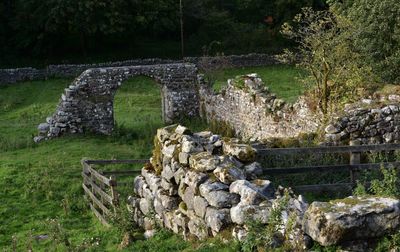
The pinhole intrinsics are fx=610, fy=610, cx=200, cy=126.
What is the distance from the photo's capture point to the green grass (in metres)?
29.8

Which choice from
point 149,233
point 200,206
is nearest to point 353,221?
point 200,206

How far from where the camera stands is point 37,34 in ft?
149

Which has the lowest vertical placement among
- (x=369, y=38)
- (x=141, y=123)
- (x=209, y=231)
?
(x=141, y=123)

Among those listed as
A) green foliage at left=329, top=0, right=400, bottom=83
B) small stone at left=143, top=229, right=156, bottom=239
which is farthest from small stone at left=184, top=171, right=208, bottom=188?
green foliage at left=329, top=0, right=400, bottom=83

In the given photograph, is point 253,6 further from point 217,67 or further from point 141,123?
point 141,123

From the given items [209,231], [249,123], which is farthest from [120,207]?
[249,123]

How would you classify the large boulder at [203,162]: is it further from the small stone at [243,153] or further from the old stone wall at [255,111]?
the old stone wall at [255,111]

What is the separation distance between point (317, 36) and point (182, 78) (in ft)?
30.3

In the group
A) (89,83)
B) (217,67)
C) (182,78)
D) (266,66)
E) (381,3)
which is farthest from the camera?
(266,66)

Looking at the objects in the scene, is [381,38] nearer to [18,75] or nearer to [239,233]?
[239,233]

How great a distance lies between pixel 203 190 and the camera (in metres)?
8.97

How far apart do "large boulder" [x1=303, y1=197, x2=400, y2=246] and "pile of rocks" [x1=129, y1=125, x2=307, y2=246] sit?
0.39 metres

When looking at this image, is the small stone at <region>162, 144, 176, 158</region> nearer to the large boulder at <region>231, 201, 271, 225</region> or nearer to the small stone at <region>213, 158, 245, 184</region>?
the small stone at <region>213, 158, 245, 184</region>

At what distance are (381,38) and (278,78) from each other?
14.4 m
